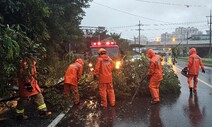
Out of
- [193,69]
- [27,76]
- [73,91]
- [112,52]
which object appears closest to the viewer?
[27,76]

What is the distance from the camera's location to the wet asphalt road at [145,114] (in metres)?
7.38

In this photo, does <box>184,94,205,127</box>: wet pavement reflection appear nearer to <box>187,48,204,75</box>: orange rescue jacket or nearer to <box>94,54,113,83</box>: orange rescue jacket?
<box>187,48,204,75</box>: orange rescue jacket

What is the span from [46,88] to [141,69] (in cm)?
409

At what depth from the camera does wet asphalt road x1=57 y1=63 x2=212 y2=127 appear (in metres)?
7.38

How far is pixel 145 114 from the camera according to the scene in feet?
27.7

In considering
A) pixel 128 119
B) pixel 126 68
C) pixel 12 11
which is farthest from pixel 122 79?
pixel 12 11

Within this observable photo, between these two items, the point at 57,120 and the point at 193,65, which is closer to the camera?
the point at 57,120

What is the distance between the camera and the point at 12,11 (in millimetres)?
9250

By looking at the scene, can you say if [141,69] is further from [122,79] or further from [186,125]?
[186,125]

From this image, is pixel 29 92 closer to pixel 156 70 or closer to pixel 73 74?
pixel 73 74

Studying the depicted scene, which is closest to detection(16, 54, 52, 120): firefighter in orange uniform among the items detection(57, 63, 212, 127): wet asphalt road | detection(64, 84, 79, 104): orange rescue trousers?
detection(57, 63, 212, 127): wet asphalt road

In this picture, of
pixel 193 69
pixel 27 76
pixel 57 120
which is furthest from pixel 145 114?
pixel 193 69

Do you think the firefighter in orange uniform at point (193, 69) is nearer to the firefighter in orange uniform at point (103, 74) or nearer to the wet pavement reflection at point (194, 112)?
the wet pavement reflection at point (194, 112)

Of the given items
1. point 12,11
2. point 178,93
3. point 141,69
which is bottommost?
point 178,93
